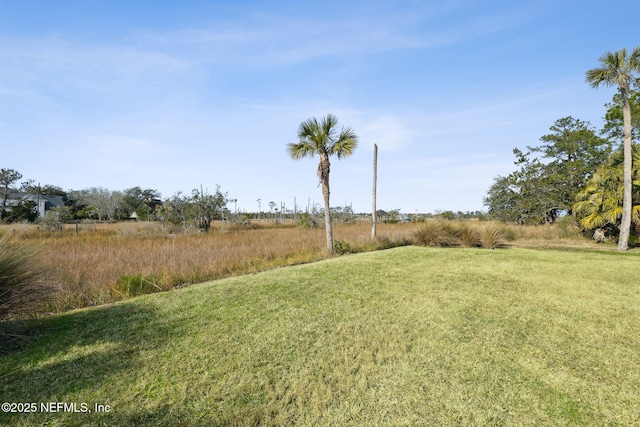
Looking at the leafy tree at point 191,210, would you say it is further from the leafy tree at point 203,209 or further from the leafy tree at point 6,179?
the leafy tree at point 6,179

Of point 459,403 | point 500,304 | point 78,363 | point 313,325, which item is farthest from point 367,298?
point 78,363

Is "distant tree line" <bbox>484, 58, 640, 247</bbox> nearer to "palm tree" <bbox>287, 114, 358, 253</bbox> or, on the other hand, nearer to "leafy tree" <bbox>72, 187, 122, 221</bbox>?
"palm tree" <bbox>287, 114, 358, 253</bbox>

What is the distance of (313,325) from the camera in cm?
302

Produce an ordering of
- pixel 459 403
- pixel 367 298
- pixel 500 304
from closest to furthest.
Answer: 1. pixel 459 403
2. pixel 500 304
3. pixel 367 298

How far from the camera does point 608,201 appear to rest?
1189cm

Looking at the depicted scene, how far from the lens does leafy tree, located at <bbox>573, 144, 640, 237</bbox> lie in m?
11.5

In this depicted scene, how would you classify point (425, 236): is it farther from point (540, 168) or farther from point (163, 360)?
point (540, 168)

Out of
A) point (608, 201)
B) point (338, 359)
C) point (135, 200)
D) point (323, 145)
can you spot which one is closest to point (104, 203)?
point (135, 200)

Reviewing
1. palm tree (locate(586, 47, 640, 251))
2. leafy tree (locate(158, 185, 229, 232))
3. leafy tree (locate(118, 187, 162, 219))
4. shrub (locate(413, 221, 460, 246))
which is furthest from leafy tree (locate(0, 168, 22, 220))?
palm tree (locate(586, 47, 640, 251))

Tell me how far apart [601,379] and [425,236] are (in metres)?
8.71

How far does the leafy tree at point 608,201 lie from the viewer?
37.6ft

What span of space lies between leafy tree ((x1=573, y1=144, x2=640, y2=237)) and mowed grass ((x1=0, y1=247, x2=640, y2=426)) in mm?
10334

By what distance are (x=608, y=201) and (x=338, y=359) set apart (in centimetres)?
1510

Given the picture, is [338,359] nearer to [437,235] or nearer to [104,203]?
[437,235]
